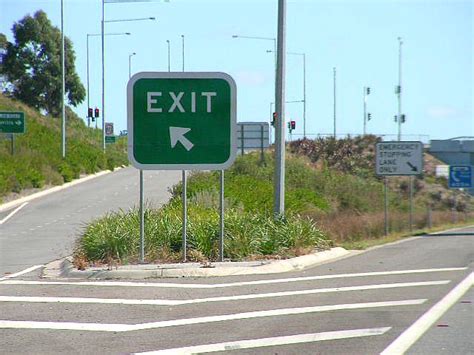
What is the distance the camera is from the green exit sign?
1548 cm

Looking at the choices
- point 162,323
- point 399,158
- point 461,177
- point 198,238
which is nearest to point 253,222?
point 198,238

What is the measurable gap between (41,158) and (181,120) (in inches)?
1304

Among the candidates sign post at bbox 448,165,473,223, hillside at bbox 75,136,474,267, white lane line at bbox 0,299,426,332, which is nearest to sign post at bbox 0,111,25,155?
hillside at bbox 75,136,474,267

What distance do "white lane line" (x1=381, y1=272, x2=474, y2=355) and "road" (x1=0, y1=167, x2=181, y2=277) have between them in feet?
26.8

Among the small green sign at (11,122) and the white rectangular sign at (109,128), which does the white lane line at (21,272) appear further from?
the white rectangular sign at (109,128)

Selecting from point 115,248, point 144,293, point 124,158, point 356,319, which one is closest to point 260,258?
point 115,248

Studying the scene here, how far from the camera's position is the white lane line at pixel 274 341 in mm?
8910

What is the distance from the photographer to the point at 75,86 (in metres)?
75.6

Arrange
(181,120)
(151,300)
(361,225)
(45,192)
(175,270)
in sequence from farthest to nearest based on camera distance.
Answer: (45,192) → (361,225) → (181,120) → (175,270) → (151,300)

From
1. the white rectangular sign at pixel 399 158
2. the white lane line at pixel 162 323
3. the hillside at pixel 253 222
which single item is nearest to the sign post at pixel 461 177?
the hillside at pixel 253 222

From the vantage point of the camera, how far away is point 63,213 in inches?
1344

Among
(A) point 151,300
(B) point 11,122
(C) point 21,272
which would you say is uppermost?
(B) point 11,122

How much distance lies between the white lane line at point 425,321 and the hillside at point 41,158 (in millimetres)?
29180

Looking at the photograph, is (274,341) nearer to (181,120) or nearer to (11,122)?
(181,120)
